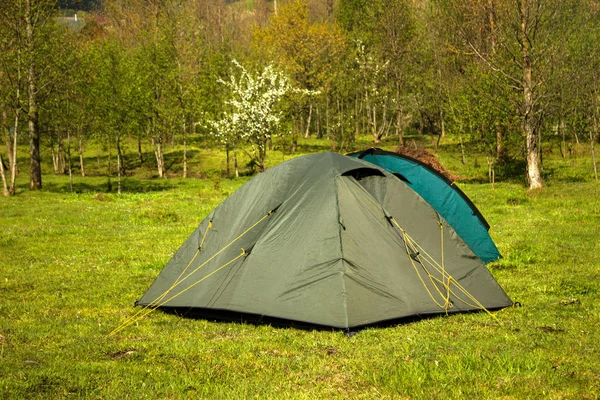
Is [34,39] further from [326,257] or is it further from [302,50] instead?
[326,257]

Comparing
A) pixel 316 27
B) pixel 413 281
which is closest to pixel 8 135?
pixel 316 27

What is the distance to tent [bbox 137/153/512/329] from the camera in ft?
29.7

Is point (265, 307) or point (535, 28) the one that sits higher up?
point (535, 28)

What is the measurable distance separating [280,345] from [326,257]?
1.66 m

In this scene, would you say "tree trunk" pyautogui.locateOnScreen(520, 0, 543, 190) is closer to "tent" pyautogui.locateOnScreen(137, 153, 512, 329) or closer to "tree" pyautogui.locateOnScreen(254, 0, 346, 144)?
"tent" pyautogui.locateOnScreen(137, 153, 512, 329)

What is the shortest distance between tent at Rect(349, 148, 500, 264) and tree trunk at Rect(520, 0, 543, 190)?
1466 cm

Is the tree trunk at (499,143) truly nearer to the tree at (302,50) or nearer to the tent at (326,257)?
the tree at (302,50)

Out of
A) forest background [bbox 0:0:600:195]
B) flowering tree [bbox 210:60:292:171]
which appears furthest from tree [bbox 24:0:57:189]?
flowering tree [bbox 210:60:292:171]

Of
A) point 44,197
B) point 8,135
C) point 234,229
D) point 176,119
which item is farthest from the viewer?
point 176,119

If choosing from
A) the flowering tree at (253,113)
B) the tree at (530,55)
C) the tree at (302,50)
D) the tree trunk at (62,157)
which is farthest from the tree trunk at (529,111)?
the tree trunk at (62,157)

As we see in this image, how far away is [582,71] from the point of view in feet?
104

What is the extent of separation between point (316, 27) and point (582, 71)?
3255 centimetres

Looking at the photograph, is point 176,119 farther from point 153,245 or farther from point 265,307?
point 265,307

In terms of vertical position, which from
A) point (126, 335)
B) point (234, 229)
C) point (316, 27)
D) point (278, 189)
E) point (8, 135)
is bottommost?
point (126, 335)
